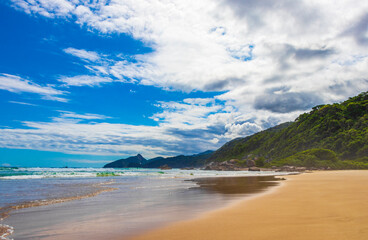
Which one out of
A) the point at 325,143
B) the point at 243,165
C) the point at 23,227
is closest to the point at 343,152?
the point at 325,143

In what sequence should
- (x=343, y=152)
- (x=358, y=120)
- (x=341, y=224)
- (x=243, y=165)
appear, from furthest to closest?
(x=243, y=165) < (x=358, y=120) < (x=343, y=152) < (x=341, y=224)

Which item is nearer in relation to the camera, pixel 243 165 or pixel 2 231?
pixel 2 231

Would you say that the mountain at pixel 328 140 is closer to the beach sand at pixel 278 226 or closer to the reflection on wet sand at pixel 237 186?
the reflection on wet sand at pixel 237 186

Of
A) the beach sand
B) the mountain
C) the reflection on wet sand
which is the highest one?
the mountain

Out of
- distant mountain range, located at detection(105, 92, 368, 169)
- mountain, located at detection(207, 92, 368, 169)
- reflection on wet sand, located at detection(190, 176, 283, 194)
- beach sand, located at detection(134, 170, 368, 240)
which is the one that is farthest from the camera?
mountain, located at detection(207, 92, 368, 169)

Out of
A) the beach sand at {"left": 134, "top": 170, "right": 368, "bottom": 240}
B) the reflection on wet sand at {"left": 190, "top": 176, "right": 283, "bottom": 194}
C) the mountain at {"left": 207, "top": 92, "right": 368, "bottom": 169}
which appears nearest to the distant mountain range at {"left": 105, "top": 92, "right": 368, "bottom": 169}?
the mountain at {"left": 207, "top": 92, "right": 368, "bottom": 169}

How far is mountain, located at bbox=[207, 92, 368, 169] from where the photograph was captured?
71.2m

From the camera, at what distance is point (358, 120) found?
90062 millimetres

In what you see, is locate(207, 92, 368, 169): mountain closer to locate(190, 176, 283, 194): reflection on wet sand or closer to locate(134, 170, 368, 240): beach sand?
locate(190, 176, 283, 194): reflection on wet sand

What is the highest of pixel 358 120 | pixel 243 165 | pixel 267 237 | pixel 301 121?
pixel 301 121

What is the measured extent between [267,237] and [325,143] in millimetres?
Answer: 102552

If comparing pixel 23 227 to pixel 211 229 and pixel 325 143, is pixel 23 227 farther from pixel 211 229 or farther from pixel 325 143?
pixel 325 143

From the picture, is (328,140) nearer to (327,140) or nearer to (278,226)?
(327,140)

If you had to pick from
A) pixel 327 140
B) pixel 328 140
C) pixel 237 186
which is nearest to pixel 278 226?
pixel 237 186
